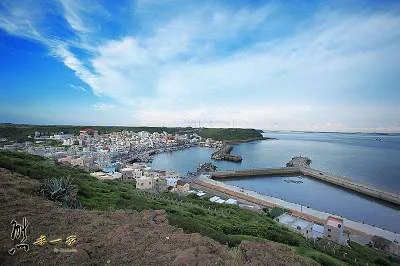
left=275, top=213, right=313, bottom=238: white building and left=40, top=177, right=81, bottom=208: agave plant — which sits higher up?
left=40, top=177, right=81, bottom=208: agave plant

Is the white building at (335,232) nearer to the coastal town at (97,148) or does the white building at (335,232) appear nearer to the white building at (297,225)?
the white building at (297,225)

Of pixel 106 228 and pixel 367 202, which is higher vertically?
pixel 106 228

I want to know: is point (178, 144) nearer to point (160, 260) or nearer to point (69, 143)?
point (69, 143)

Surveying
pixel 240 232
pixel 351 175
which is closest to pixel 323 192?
pixel 351 175

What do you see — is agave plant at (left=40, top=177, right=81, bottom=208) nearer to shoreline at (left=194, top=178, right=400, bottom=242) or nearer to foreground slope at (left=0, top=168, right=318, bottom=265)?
foreground slope at (left=0, top=168, right=318, bottom=265)

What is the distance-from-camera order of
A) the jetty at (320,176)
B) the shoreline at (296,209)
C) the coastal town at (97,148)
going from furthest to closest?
the coastal town at (97,148), the jetty at (320,176), the shoreline at (296,209)

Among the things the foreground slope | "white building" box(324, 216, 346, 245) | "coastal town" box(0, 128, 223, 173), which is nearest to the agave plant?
the foreground slope

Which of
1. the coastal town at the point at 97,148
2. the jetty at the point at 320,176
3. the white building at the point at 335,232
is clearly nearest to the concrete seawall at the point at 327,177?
the jetty at the point at 320,176

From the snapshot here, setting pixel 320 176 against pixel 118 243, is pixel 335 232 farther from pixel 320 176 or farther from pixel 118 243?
pixel 320 176
